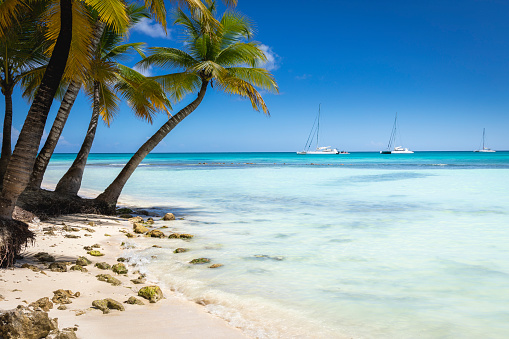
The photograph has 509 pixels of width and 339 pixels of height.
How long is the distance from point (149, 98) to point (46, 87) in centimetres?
657

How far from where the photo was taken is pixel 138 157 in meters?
10.9

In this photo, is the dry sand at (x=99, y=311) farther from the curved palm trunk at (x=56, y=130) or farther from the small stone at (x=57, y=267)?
the curved palm trunk at (x=56, y=130)

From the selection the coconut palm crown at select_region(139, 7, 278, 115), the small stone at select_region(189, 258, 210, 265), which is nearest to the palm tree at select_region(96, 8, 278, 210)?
the coconut palm crown at select_region(139, 7, 278, 115)

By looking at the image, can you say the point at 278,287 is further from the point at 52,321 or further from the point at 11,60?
the point at 11,60

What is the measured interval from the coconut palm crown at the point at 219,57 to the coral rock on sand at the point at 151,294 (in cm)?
788

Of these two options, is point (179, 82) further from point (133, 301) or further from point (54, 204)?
point (133, 301)

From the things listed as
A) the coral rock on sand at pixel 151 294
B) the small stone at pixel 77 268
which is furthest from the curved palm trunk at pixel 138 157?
the coral rock on sand at pixel 151 294

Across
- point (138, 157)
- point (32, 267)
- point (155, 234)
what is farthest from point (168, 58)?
point (32, 267)

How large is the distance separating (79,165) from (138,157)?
1728 mm

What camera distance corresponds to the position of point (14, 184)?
489 cm

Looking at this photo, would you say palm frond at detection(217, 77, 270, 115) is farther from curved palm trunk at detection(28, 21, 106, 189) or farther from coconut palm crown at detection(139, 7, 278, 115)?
curved palm trunk at detection(28, 21, 106, 189)

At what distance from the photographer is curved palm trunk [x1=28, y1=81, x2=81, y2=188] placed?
30.5ft

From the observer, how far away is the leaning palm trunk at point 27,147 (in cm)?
477

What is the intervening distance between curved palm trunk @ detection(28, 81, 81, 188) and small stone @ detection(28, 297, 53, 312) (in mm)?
6682
